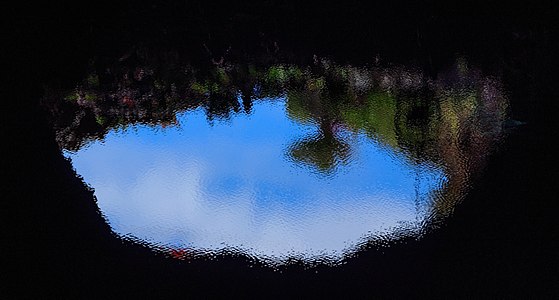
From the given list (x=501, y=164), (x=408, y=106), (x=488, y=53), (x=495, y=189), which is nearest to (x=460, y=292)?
(x=495, y=189)

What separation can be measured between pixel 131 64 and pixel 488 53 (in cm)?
585

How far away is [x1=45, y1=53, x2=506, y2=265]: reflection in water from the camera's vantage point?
4.58 metres

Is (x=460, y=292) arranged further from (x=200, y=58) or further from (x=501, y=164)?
(x=200, y=58)

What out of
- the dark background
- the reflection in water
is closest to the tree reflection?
the reflection in water

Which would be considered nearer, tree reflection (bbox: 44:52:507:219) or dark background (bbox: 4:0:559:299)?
dark background (bbox: 4:0:559:299)

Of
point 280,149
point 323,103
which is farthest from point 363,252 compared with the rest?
point 323,103

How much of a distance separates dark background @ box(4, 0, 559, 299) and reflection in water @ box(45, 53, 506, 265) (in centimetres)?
26

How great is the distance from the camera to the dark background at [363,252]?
12.4 feet

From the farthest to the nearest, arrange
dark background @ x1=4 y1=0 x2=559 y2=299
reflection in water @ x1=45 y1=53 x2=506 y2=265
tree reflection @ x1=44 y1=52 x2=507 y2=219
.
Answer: tree reflection @ x1=44 y1=52 x2=507 y2=219 → reflection in water @ x1=45 y1=53 x2=506 y2=265 → dark background @ x1=4 y1=0 x2=559 y2=299

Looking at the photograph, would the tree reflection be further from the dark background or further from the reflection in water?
the dark background

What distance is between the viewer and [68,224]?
436cm

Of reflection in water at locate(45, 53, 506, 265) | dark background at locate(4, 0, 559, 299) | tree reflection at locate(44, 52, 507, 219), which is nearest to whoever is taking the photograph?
dark background at locate(4, 0, 559, 299)

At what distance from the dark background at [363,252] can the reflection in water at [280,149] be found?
26 cm

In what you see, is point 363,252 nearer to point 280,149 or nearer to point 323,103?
point 280,149
